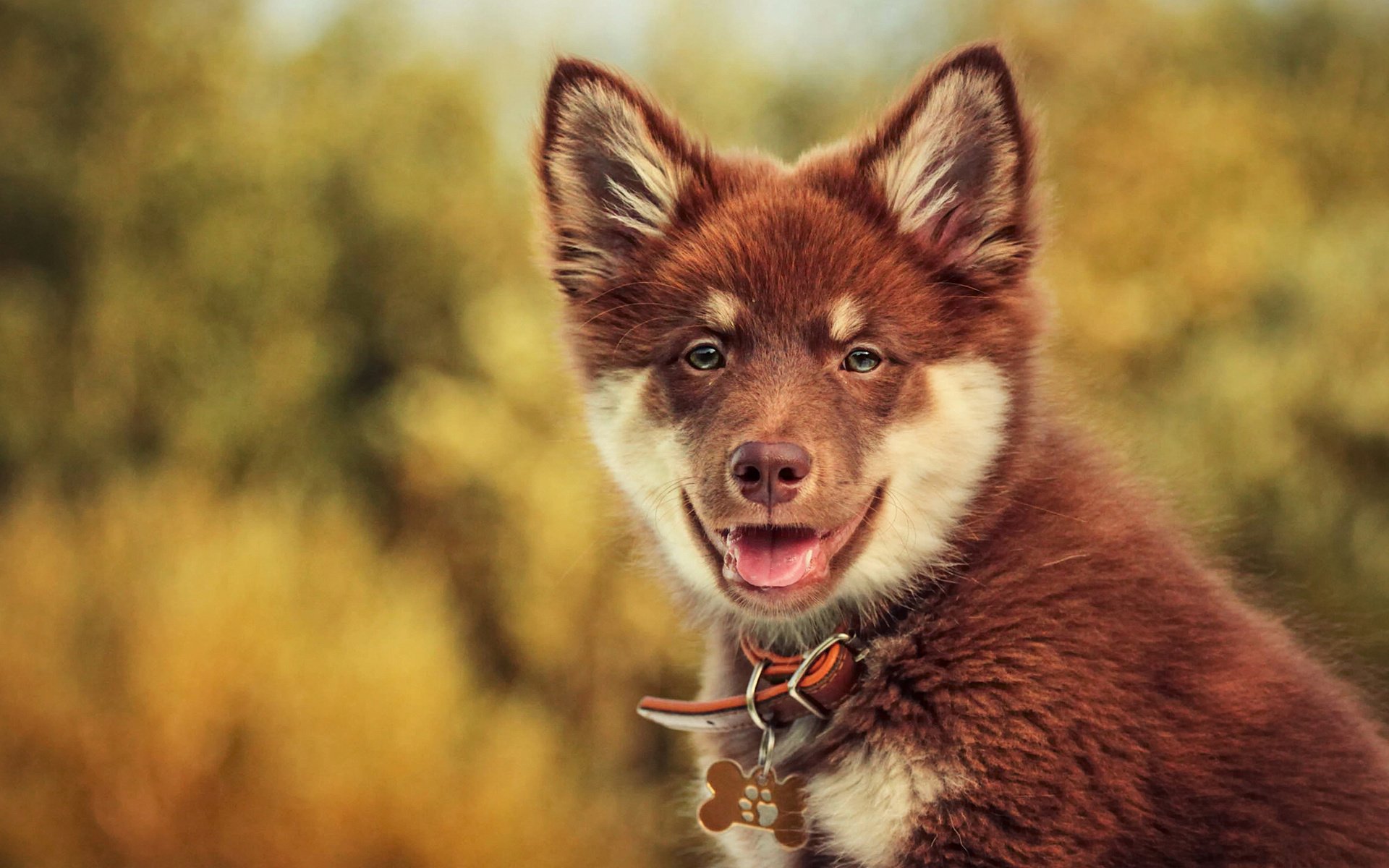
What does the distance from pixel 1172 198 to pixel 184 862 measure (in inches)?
235

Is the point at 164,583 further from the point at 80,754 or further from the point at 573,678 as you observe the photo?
the point at 573,678

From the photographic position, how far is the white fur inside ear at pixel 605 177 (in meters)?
2.86

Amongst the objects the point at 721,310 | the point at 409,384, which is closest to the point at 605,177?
the point at 721,310

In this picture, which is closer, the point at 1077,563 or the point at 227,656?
the point at 1077,563

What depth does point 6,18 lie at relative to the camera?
27.0ft

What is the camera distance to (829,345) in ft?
8.57

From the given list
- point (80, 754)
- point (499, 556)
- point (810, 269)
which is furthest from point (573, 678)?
point (810, 269)

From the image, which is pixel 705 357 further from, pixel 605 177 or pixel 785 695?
pixel 785 695

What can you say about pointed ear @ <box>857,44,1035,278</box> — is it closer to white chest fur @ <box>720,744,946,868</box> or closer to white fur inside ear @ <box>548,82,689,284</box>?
white fur inside ear @ <box>548,82,689,284</box>

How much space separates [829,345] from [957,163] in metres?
0.52

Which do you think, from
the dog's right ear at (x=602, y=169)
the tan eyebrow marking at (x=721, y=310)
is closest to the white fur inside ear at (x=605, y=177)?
the dog's right ear at (x=602, y=169)

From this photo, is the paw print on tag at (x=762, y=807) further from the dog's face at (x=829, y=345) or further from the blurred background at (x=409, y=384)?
the blurred background at (x=409, y=384)

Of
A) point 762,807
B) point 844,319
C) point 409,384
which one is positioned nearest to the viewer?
point 762,807

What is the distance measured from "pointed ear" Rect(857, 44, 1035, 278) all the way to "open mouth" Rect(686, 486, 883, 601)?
0.66 metres
